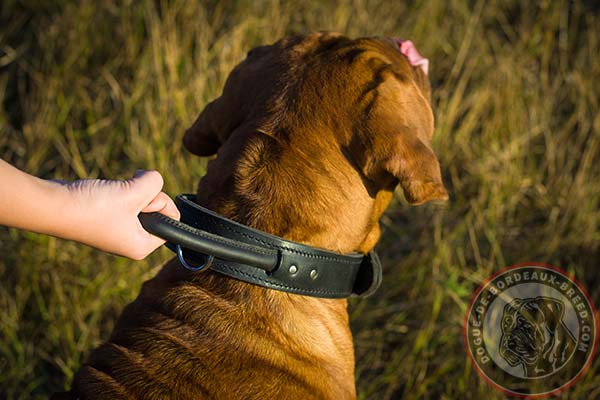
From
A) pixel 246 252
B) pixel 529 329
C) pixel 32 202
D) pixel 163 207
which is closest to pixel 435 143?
pixel 529 329

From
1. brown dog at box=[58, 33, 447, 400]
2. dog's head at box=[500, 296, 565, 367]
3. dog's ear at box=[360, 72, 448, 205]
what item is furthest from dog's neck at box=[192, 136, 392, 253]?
dog's head at box=[500, 296, 565, 367]

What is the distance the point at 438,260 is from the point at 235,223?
79.2 inches

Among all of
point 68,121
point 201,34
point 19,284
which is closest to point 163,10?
point 201,34

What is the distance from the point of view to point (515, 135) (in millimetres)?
4820

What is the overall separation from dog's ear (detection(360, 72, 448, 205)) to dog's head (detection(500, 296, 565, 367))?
155 cm

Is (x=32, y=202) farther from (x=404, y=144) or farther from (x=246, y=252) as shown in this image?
(x=404, y=144)

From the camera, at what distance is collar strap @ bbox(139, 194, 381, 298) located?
6.88 feet

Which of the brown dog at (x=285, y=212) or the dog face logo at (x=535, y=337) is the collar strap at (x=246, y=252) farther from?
the dog face logo at (x=535, y=337)

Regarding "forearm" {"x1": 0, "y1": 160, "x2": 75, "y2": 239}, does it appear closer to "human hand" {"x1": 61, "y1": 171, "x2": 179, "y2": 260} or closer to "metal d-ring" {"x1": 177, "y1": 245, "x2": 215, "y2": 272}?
"human hand" {"x1": 61, "y1": 171, "x2": 179, "y2": 260}

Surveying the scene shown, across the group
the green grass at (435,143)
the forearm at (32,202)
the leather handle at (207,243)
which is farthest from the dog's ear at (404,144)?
the green grass at (435,143)

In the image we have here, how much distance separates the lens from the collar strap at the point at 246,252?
210 centimetres

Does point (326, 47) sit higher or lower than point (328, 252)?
higher

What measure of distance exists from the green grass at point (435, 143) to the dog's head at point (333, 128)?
1.47m

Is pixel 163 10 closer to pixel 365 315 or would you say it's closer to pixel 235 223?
pixel 365 315
